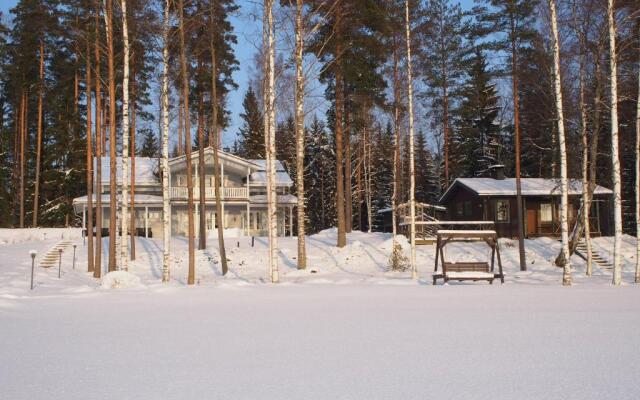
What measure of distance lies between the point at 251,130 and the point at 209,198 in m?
20.0

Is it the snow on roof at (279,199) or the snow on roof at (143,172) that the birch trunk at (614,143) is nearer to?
the snow on roof at (279,199)

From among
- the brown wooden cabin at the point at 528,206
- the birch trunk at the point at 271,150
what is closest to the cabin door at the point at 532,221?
the brown wooden cabin at the point at 528,206

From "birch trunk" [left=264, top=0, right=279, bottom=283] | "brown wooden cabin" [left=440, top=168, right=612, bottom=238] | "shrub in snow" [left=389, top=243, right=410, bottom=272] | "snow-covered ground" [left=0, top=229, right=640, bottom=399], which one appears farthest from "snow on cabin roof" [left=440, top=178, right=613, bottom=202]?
"snow-covered ground" [left=0, top=229, right=640, bottom=399]

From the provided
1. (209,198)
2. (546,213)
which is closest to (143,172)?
(209,198)

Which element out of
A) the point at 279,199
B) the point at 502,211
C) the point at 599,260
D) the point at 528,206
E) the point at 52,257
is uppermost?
the point at 279,199

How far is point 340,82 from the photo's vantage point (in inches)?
926

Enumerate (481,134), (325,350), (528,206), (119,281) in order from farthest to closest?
(481,134) < (528,206) < (119,281) < (325,350)

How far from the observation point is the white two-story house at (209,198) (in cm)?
3497

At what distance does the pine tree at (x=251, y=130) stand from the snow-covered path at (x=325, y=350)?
43240 millimetres

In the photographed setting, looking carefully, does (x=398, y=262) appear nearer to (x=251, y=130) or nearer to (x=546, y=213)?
(x=546, y=213)

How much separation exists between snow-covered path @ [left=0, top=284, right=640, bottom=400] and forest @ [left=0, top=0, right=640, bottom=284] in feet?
26.4

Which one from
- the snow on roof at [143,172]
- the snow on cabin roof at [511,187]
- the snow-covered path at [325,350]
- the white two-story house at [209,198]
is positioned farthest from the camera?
the snow on roof at [143,172]

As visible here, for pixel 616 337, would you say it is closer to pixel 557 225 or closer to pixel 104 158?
pixel 557 225

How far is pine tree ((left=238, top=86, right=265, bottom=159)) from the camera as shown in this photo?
173ft
